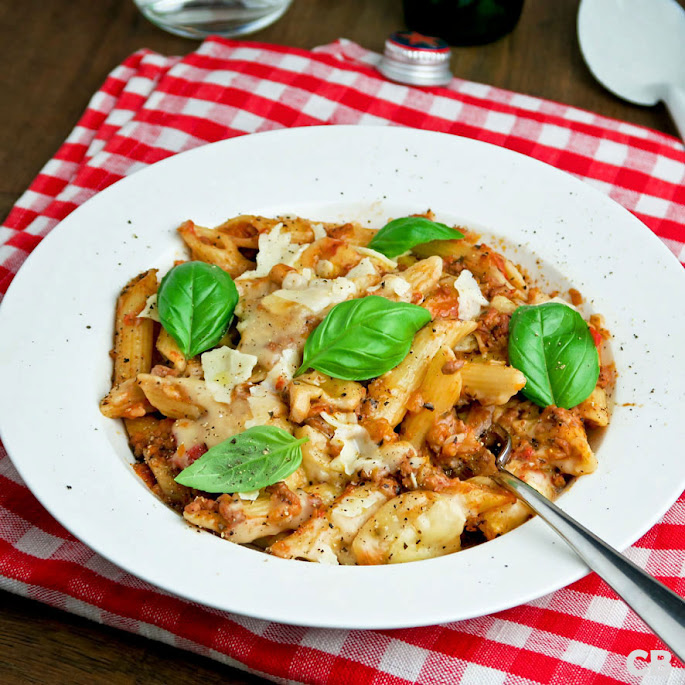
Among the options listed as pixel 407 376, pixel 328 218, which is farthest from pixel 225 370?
pixel 328 218

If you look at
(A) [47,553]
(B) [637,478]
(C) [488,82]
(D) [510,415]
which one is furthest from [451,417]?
(C) [488,82]

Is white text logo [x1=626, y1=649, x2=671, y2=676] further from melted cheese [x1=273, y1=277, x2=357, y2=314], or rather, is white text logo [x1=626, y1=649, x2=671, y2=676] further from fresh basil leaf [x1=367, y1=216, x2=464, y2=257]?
fresh basil leaf [x1=367, y1=216, x2=464, y2=257]

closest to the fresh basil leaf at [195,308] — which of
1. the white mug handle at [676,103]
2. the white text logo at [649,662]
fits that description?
the white text logo at [649,662]

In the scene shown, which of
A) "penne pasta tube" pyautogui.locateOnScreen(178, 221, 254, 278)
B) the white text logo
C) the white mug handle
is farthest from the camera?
the white mug handle

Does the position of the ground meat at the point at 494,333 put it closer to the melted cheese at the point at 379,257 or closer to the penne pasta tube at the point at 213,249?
the melted cheese at the point at 379,257

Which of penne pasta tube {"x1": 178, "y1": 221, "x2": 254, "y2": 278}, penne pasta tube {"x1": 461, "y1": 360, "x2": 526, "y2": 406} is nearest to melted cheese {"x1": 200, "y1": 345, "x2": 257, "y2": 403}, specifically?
penne pasta tube {"x1": 178, "y1": 221, "x2": 254, "y2": 278}

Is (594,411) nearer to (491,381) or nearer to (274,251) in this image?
(491,381)
